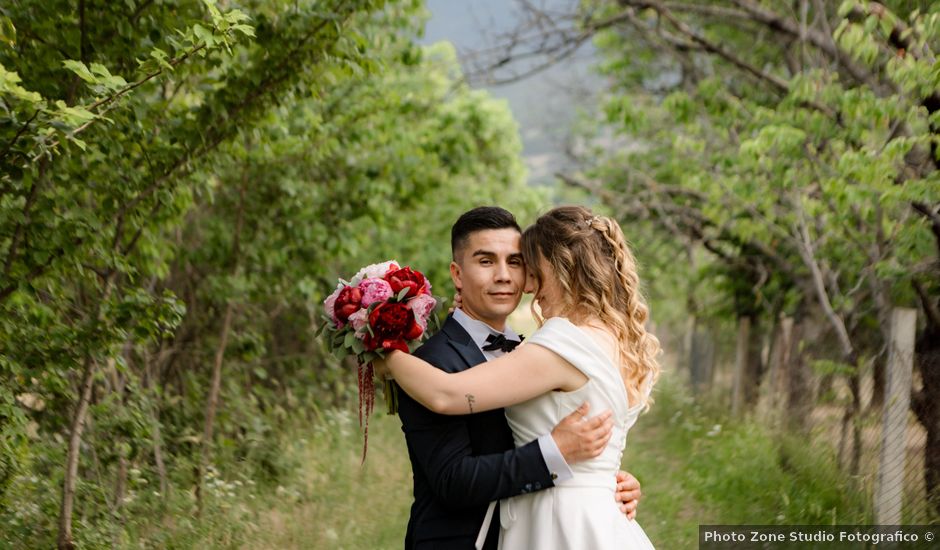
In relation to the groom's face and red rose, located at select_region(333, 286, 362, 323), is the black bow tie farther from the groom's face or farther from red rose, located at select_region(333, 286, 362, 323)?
red rose, located at select_region(333, 286, 362, 323)

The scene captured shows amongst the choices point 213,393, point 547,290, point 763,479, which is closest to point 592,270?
point 547,290

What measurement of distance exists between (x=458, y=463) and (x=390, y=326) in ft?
1.62

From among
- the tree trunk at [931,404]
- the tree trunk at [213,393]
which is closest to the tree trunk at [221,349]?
the tree trunk at [213,393]

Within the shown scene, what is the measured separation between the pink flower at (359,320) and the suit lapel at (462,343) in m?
0.37

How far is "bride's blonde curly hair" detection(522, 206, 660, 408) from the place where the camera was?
341cm

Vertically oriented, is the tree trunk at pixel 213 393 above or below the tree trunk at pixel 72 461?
above

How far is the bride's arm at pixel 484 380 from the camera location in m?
3.06

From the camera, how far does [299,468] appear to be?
8.41 metres

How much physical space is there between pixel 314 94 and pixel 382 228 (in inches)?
141

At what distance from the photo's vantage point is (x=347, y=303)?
3211 millimetres

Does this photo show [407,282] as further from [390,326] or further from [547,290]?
[547,290]

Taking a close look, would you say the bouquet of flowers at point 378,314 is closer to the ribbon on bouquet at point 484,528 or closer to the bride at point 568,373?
the bride at point 568,373

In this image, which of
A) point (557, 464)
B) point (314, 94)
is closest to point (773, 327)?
point (314, 94)

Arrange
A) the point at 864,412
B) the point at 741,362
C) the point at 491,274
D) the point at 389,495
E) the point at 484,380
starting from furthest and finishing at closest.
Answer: the point at 741,362
the point at 389,495
the point at 864,412
the point at 491,274
the point at 484,380
